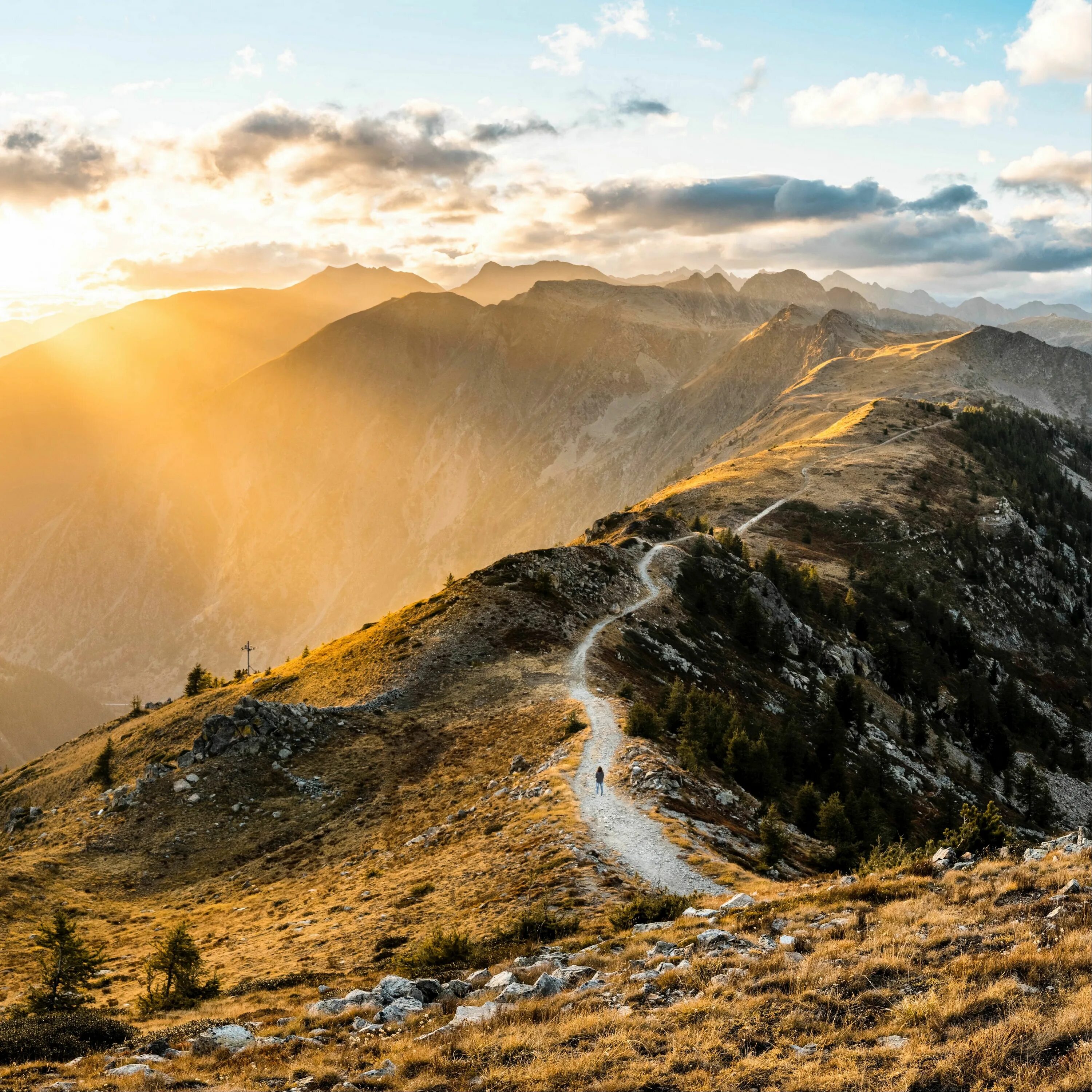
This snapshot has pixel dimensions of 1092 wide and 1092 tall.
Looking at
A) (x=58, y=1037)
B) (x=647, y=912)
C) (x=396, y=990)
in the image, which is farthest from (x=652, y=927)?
(x=58, y=1037)

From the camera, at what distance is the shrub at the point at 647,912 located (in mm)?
22719

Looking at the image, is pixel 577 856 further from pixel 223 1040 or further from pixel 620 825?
pixel 223 1040

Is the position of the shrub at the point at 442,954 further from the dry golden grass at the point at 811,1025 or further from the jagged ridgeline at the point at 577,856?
the dry golden grass at the point at 811,1025

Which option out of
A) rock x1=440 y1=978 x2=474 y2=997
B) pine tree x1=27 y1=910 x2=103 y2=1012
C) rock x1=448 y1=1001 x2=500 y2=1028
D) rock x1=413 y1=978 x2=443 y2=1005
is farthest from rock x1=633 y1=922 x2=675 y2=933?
pine tree x1=27 y1=910 x2=103 y2=1012

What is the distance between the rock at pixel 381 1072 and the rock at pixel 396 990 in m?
3.12

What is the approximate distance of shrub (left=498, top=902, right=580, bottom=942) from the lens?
74.1 ft

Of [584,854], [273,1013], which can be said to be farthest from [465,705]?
[273,1013]

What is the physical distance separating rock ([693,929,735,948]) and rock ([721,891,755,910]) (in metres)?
2.44

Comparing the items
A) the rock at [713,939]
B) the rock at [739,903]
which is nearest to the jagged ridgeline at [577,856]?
the rock at [713,939]

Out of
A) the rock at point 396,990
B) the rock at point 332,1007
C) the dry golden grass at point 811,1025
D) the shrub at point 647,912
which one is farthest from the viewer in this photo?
the shrub at point 647,912

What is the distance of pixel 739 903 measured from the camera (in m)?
22.6

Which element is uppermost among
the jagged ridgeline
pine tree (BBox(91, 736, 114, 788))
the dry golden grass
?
the dry golden grass

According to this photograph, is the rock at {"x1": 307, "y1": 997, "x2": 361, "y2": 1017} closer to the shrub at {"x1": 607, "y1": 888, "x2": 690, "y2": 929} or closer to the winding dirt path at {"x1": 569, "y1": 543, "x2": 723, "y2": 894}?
the shrub at {"x1": 607, "y1": 888, "x2": 690, "y2": 929}

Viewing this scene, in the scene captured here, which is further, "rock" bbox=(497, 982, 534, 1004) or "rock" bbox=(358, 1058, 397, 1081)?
"rock" bbox=(497, 982, 534, 1004)
